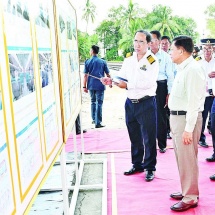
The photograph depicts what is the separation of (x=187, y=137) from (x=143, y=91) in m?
0.75

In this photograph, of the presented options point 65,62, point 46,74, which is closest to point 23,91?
point 46,74

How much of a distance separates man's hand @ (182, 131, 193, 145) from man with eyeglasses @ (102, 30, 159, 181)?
67 centimetres

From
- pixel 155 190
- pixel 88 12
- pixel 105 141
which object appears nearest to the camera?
pixel 155 190

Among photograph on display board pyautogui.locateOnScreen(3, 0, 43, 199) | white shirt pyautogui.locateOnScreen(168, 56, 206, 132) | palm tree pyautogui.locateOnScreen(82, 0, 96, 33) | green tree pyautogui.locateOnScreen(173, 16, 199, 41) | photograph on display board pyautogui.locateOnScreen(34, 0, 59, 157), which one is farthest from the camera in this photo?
palm tree pyautogui.locateOnScreen(82, 0, 96, 33)

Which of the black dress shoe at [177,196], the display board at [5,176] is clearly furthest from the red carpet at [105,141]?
the display board at [5,176]

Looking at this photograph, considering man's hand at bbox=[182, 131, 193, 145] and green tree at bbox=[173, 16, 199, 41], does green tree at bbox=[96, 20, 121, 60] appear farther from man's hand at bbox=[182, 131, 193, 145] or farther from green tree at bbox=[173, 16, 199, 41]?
man's hand at bbox=[182, 131, 193, 145]

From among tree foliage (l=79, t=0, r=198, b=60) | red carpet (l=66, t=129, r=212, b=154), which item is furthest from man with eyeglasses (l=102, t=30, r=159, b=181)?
tree foliage (l=79, t=0, r=198, b=60)

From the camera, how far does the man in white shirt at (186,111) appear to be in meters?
2.05

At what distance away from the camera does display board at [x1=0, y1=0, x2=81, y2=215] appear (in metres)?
0.83

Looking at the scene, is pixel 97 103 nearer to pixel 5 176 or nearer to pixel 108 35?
pixel 5 176

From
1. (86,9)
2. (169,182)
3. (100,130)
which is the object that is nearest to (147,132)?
(169,182)

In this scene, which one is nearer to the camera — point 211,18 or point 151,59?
point 151,59

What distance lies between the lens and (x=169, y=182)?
2742 millimetres

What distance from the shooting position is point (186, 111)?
7.06 ft
